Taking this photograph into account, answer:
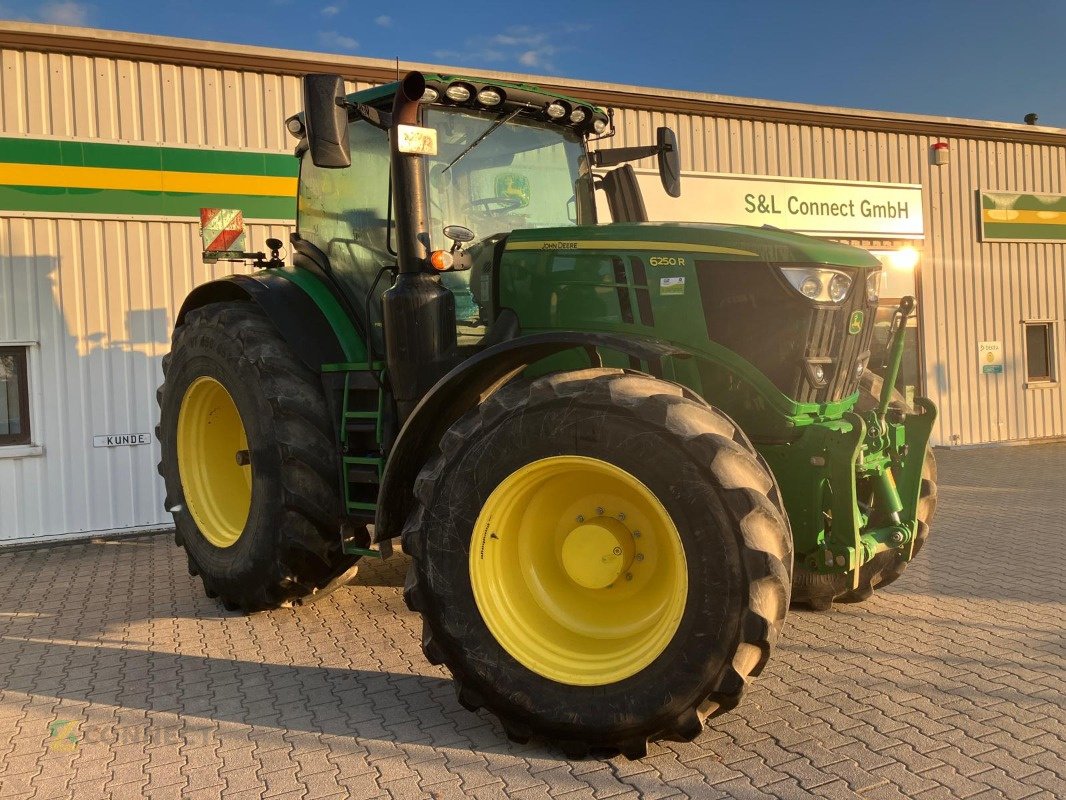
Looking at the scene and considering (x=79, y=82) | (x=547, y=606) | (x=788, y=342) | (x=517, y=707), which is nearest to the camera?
(x=517, y=707)

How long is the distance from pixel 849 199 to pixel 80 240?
9432 millimetres

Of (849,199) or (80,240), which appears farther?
(849,199)

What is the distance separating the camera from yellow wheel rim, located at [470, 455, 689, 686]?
11.9ft

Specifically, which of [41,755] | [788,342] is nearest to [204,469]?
[41,755]

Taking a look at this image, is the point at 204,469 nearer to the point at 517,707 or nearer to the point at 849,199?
the point at 517,707

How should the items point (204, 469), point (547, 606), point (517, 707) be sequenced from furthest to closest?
point (204, 469) → point (547, 606) → point (517, 707)

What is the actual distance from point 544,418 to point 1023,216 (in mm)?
13088

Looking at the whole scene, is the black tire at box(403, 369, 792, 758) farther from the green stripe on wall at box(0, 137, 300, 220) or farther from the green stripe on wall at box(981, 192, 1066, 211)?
the green stripe on wall at box(981, 192, 1066, 211)

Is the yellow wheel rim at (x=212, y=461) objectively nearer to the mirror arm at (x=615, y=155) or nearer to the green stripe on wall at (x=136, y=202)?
the mirror arm at (x=615, y=155)

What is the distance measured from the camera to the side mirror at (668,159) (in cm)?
558

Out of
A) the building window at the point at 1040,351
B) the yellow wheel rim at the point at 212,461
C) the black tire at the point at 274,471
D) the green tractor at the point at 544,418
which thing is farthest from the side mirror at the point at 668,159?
the building window at the point at 1040,351

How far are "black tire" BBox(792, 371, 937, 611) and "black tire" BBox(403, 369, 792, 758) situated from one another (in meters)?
1.73

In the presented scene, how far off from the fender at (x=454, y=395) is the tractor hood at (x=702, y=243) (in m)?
0.45

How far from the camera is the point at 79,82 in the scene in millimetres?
8336
